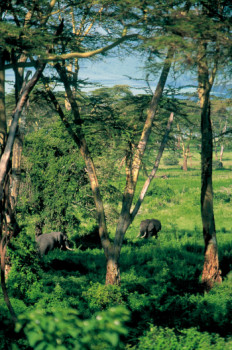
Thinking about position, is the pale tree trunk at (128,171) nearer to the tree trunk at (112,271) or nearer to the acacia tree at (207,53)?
the tree trunk at (112,271)

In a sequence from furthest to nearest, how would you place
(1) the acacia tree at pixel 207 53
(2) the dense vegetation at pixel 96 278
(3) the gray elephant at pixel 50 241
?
1. (3) the gray elephant at pixel 50 241
2. (1) the acacia tree at pixel 207 53
3. (2) the dense vegetation at pixel 96 278

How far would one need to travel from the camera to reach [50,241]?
51.9 ft

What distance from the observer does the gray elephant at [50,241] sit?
15.8 metres

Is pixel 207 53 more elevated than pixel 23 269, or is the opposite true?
pixel 207 53

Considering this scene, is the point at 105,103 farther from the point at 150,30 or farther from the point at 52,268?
the point at 52,268

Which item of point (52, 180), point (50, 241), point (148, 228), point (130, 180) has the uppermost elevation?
point (130, 180)

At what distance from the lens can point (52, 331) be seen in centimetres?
302

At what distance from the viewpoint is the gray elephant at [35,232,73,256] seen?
1577cm

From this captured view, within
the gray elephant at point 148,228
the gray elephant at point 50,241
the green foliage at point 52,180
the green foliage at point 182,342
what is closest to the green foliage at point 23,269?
the green foliage at point 182,342

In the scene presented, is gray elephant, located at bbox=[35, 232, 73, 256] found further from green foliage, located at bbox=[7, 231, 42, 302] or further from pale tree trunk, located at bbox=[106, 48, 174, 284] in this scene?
pale tree trunk, located at bbox=[106, 48, 174, 284]

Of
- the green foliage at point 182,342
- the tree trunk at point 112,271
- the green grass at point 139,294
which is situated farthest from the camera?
the tree trunk at point 112,271

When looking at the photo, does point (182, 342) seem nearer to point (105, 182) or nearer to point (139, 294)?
point (139, 294)

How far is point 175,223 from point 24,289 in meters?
14.1

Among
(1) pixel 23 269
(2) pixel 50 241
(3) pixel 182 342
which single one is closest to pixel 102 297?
(1) pixel 23 269
